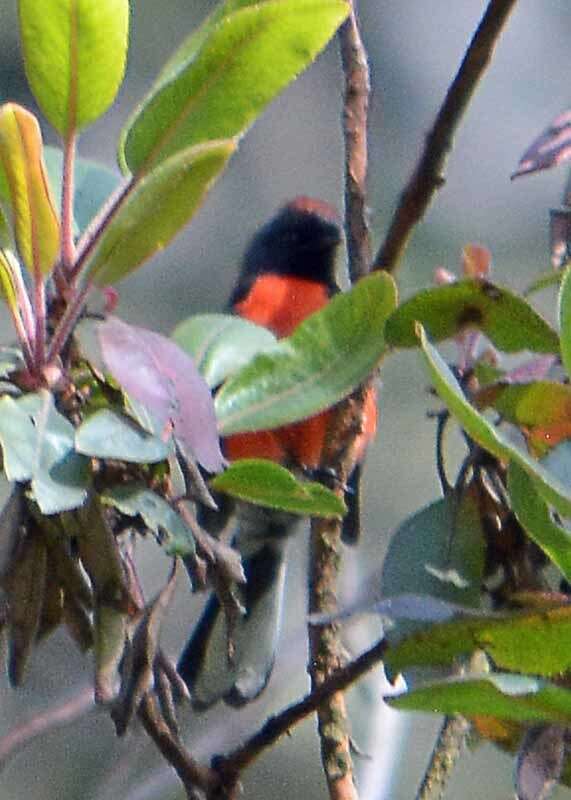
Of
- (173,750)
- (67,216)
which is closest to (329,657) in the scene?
(173,750)

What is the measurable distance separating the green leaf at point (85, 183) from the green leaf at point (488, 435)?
404 millimetres

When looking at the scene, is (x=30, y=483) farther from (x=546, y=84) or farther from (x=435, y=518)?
(x=546, y=84)

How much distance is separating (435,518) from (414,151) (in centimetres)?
271

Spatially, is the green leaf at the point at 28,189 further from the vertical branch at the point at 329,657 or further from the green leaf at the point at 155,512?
the vertical branch at the point at 329,657

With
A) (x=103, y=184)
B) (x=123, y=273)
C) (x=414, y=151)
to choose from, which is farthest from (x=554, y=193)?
(x=123, y=273)

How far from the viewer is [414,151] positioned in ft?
11.5

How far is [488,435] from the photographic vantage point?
708mm

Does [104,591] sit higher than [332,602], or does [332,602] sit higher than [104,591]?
[104,591]

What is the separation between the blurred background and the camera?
8.27 feet

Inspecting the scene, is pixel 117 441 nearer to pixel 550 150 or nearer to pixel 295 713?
pixel 295 713

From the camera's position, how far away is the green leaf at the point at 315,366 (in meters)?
0.89

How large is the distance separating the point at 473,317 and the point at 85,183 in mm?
353

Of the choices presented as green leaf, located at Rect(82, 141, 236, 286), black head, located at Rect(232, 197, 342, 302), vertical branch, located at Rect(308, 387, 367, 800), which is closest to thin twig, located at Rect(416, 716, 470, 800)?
vertical branch, located at Rect(308, 387, 367, 800)

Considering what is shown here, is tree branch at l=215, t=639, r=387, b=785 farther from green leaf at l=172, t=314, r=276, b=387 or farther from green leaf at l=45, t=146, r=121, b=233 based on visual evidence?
green leaf at l=45, t=146, r=121, b=233
